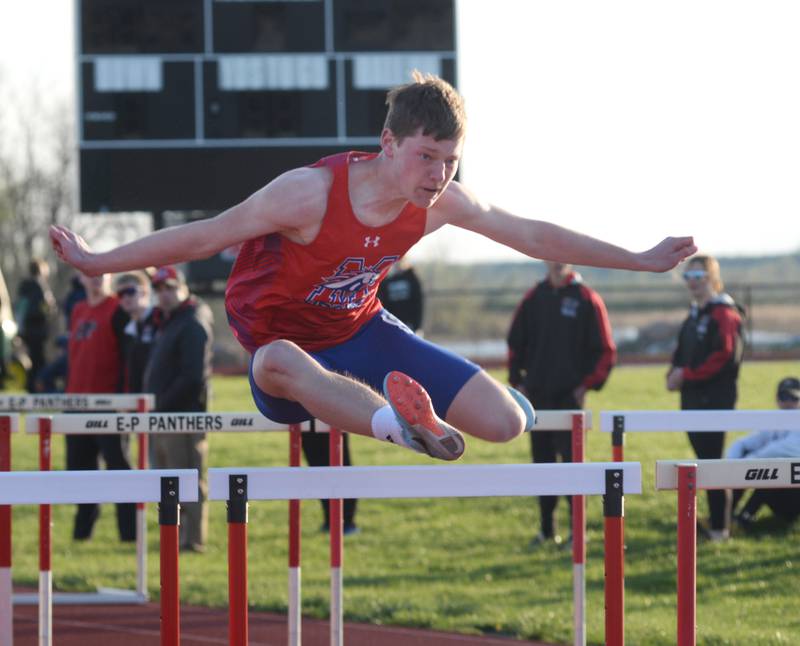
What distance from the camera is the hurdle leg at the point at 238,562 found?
370 cm

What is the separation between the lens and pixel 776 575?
7.59 meters

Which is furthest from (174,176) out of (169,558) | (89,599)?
(169,558)

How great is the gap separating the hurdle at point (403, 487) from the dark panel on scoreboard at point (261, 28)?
1187 centimetres

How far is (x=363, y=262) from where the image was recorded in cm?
470

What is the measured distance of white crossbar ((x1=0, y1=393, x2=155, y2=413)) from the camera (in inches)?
284

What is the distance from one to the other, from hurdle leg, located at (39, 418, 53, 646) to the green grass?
1.33 meters

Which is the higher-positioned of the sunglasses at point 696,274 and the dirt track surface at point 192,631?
the sunglasses at point 696,274

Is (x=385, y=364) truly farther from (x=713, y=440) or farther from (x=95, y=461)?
(x=95, y=461)

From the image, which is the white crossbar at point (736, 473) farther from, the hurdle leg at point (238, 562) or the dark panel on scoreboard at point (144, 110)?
the dark panel on scoreboard at point (144, 110)

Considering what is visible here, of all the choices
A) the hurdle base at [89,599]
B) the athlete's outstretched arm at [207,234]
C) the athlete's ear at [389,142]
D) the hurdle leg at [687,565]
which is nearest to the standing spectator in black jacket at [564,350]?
the hurdle base at [89,599]

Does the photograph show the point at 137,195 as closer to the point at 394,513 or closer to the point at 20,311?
the point at 20,311

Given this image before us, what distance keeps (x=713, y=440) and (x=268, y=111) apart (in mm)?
7939

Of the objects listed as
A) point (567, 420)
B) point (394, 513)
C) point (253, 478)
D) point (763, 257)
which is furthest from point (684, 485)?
point (763, 257)

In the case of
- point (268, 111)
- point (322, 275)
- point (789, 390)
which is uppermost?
point (268, 111)
